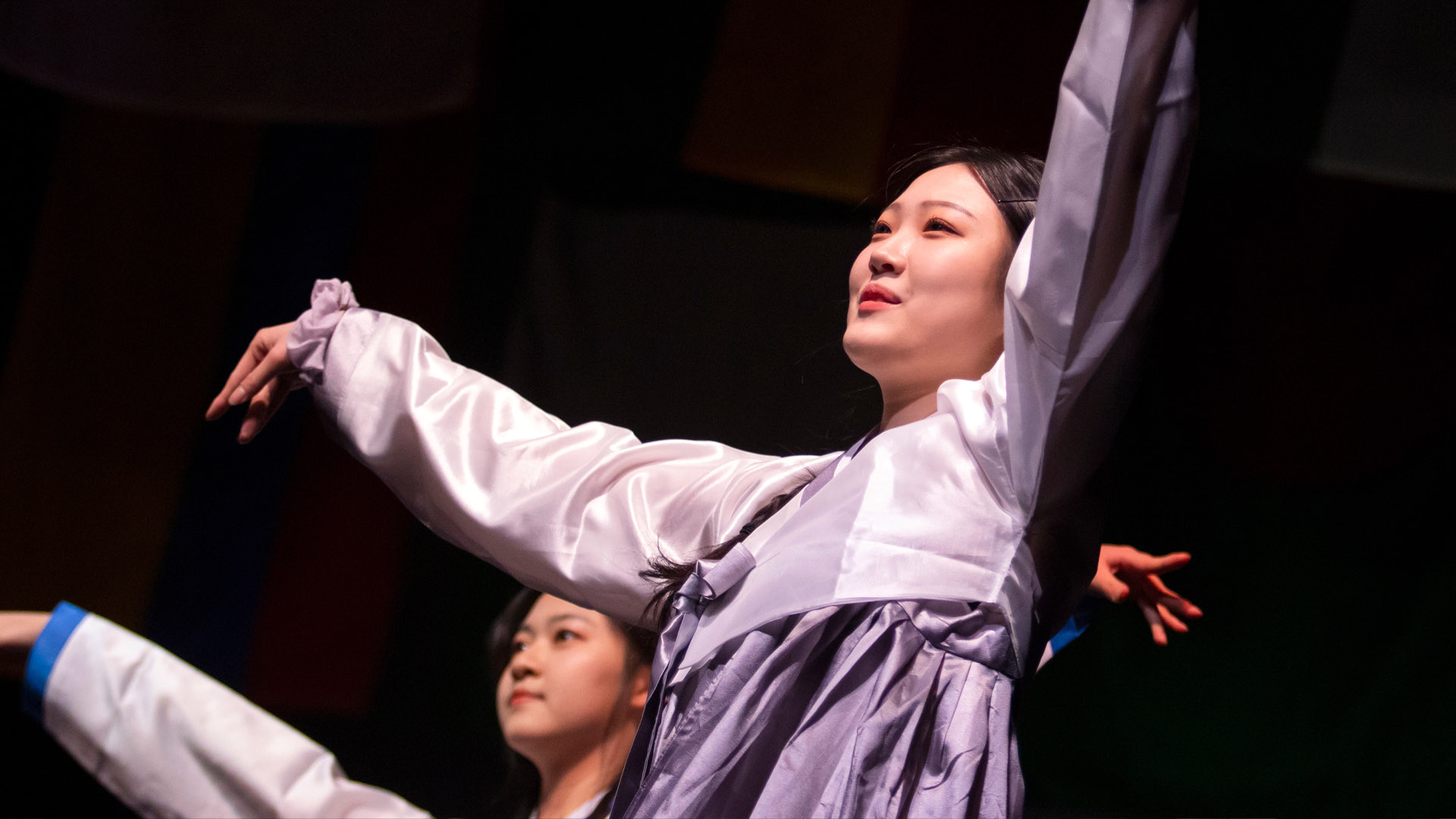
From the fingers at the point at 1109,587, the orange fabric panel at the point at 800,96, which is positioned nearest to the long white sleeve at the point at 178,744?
the fingers at the point at 1109,587

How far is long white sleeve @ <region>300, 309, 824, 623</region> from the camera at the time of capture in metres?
1.09

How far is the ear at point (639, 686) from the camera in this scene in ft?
4.92

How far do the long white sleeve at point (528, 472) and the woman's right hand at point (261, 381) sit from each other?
37 millimetres

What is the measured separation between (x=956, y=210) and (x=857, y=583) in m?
0.38

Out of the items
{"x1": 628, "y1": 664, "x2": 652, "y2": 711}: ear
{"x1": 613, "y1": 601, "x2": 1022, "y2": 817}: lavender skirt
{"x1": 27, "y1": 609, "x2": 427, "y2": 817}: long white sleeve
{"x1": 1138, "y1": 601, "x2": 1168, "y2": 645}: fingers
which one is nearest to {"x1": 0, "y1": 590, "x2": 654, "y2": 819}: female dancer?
{"x1": 27, "y1": 609, "x2": 427, "y2": 817}: long white sleeve

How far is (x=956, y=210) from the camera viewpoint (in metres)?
1.05

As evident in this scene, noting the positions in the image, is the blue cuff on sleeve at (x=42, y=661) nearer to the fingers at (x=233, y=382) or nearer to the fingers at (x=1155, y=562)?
the fingers at (x=233, y=382)

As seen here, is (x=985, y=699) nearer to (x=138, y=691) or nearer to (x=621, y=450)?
(x=621, y=450)

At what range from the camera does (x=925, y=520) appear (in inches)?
33.8

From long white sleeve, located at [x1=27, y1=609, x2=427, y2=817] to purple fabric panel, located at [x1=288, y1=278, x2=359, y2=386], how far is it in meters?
0.30

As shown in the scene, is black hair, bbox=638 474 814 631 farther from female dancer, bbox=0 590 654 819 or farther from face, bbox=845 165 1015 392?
female dancer, bbox=0 590 654 819

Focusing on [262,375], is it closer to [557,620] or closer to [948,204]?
[557,620]

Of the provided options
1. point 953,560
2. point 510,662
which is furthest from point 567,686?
point 953,560

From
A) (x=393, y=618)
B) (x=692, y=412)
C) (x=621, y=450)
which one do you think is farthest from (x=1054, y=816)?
(x=393, y=618)
